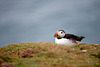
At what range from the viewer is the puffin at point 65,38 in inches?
475

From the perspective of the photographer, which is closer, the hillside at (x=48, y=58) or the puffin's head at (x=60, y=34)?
the hillside at (x=48, y=58)

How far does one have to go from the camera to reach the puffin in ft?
39.6

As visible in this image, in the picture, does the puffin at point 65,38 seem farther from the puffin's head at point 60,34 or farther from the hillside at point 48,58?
the hillside at point 48,58

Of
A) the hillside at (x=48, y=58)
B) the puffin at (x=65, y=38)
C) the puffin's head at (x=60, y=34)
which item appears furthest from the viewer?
the puffin's head at (x=60, y=34)

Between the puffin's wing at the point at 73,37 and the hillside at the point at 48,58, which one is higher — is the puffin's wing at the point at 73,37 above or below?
above

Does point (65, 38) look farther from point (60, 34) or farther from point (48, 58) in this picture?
point (48, 58)

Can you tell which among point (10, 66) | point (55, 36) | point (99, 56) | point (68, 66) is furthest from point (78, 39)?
point (10, 66)

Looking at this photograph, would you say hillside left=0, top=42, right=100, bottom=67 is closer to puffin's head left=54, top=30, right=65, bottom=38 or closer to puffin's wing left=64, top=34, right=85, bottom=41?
puffin's wing left=64, top=34, right=85, bottom=41

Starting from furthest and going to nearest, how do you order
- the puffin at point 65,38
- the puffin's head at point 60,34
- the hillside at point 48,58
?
the puffin's head at point 60,34, the puffin at point 65,38, the hillside at point 48,58

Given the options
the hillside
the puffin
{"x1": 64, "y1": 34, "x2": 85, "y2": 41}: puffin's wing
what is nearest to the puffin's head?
the puffin

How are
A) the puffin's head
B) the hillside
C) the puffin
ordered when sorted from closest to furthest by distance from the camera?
the hillside → the puffin → the puffin's head

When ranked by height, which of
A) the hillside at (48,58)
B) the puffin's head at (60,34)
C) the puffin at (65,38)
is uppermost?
the puffin's head at (60,34)

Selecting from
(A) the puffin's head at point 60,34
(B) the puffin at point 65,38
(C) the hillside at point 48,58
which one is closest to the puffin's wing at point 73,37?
(B) the puffin at point 65,38

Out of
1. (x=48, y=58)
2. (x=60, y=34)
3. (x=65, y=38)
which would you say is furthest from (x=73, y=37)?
(x=48, y=58)
